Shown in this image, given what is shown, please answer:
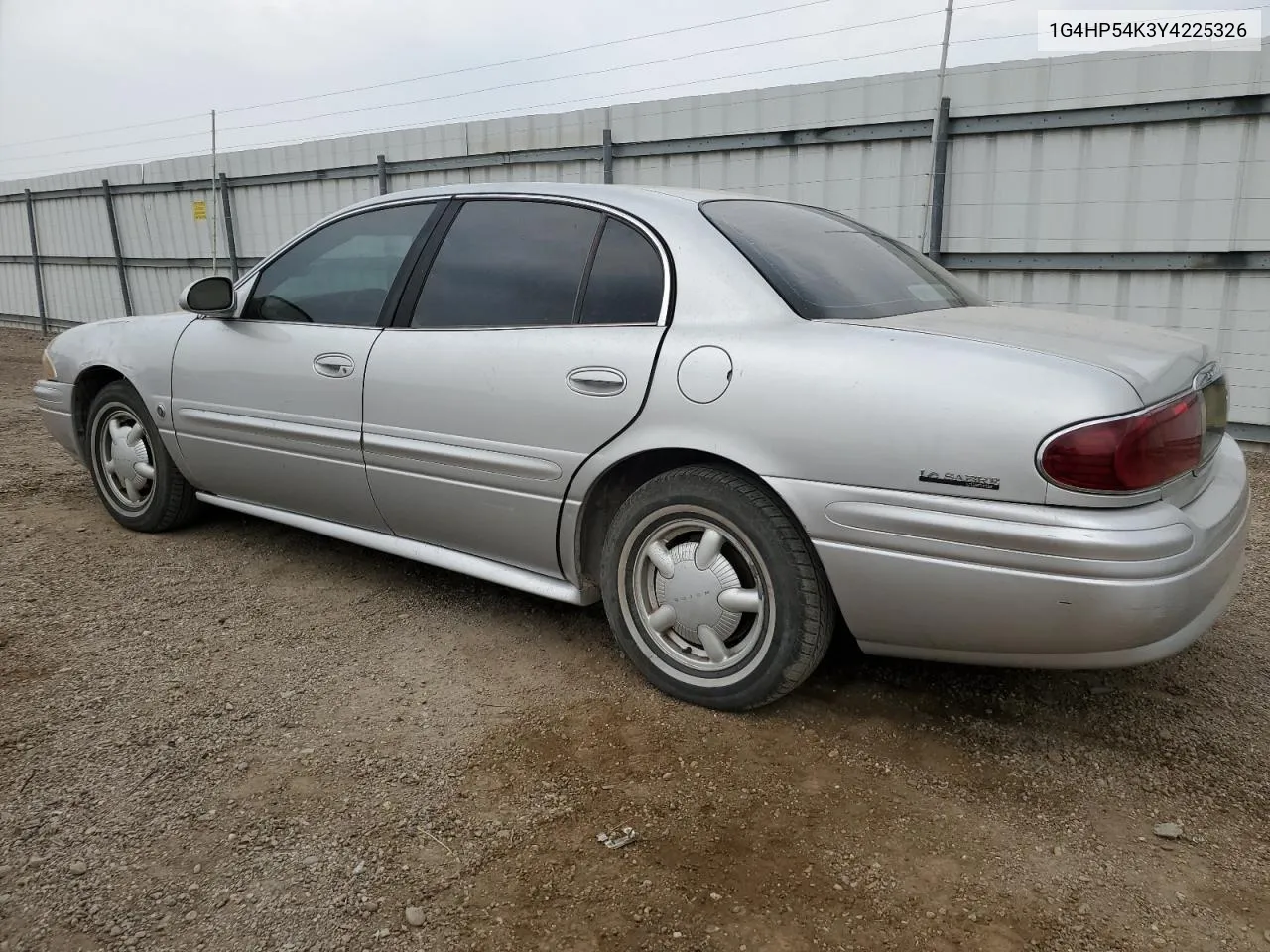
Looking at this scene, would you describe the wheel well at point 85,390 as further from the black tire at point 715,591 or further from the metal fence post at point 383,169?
the metal fence post at point 383,169

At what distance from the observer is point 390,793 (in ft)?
7.43

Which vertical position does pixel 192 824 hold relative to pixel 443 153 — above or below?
below

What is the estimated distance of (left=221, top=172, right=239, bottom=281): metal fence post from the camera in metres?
12.5

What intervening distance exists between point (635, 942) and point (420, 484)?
69.4 inches

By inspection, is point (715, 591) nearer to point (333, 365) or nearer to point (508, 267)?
point (508, 267)

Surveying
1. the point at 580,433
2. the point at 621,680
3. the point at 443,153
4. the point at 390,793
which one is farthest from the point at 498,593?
the point at 443,153

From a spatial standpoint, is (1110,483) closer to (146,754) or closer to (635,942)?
(635,942)

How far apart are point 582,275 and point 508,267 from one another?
0.32 meters

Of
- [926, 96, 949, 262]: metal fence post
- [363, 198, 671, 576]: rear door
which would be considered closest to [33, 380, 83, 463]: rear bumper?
[363, 198, 671, 576]: rear door

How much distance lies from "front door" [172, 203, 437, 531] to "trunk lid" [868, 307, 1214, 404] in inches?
73.1

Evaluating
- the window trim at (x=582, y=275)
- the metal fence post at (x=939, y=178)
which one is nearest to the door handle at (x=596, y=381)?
the window trim at (x=582, y=275)

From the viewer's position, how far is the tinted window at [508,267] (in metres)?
2.93

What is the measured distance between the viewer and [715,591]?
102 inches

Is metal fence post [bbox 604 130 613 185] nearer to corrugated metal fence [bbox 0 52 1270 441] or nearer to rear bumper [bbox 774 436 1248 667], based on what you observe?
corrugated metal fence [bbox 0 52 1270 441]
